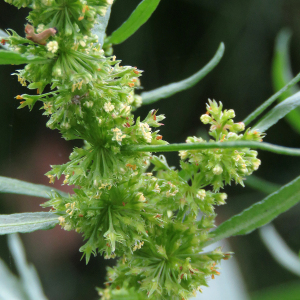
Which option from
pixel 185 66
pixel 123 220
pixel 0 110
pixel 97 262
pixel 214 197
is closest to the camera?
pixel 123 220

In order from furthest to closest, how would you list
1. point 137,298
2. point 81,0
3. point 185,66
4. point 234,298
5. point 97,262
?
point 185,66, point 97,262, point 234,298, point 81,0, point 137,298

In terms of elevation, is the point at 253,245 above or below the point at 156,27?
below

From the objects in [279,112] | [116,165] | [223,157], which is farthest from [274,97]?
[116,165]

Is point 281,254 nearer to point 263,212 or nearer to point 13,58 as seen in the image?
point 263,212

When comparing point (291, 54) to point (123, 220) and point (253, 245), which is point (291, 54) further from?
point (123, 220)

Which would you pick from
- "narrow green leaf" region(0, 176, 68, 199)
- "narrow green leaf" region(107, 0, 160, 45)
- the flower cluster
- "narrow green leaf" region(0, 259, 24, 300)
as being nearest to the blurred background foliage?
"narrow green leaf" region(0, 259, 24, 300)

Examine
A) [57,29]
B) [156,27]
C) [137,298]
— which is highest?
[156,27]

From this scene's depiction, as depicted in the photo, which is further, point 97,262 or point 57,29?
point 97,262

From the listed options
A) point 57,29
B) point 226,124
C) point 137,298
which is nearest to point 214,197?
point 226,124
